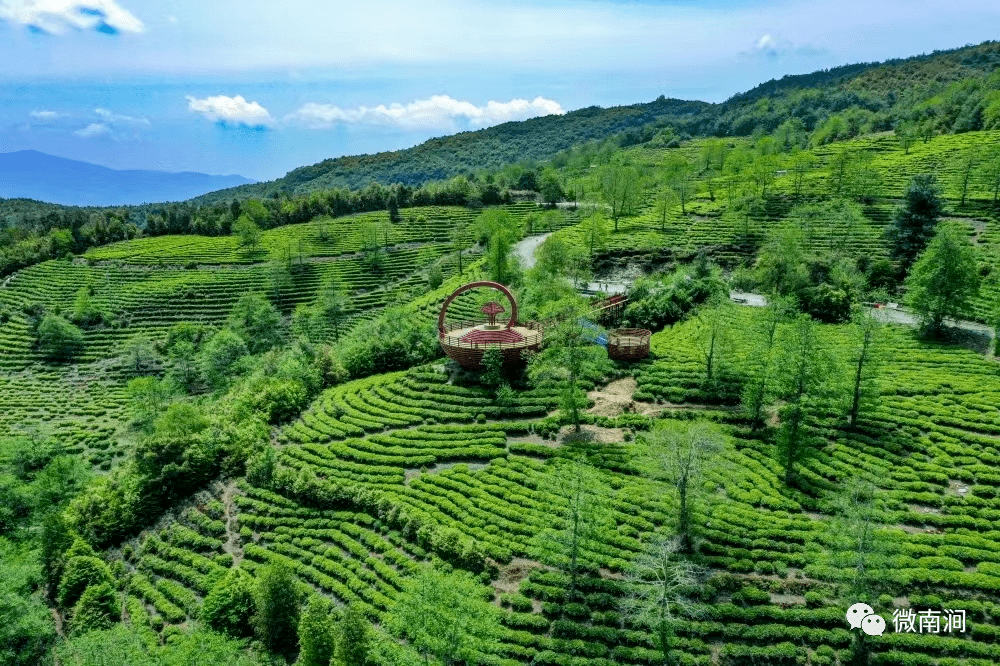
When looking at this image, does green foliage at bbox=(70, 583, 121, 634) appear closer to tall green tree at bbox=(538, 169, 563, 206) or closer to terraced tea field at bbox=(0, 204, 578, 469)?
terraced tea field at bbox=(0, 204, 578, 469)

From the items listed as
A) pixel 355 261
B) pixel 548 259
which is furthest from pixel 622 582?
pixel 355 261

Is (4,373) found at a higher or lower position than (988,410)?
lower

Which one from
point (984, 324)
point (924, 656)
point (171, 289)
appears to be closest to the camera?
point (924, 656)

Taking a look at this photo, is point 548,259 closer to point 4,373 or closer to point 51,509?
point 51,509

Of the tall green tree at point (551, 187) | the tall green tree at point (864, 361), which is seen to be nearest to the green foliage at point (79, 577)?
the tall green tree at point (864, 361)

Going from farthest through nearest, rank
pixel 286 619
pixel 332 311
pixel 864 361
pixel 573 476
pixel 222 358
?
pixel 332 311, pixel 222 358, pixel 864 361, pixel 286 619, pixel 573 476

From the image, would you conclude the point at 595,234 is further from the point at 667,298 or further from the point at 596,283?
the point at 667,298

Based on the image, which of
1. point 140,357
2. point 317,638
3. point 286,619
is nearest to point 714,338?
point 317,638

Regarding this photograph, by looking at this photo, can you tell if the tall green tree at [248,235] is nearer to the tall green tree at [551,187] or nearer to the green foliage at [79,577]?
the tall green tree at [551,187]
